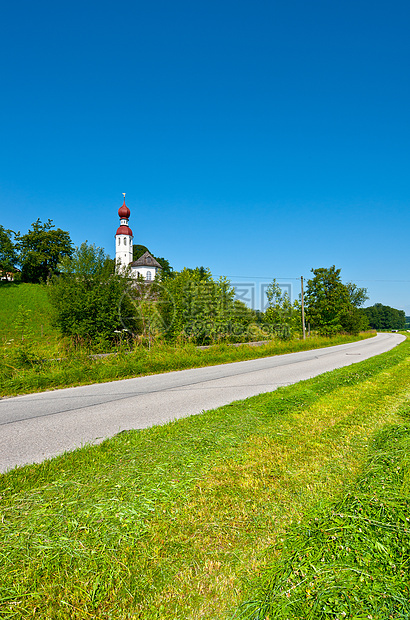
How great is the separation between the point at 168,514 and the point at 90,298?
12081 millimetres

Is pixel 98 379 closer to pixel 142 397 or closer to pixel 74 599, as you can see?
pixel 142 397

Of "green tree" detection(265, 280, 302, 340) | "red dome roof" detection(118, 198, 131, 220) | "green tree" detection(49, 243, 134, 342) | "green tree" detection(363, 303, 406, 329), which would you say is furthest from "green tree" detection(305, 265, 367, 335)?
"green tree" detection(363, 303, 406, 329)

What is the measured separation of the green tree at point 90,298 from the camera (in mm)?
13469

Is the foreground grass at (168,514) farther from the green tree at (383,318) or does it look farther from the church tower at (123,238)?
the green tree at (383,318)

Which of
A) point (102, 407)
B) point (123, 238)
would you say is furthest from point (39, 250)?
point (102, 407)

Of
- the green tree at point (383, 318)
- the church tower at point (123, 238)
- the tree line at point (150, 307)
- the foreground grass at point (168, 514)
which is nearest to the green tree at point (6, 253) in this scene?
the church tower at point (123, 238)

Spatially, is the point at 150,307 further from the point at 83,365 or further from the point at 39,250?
the point at 39,250

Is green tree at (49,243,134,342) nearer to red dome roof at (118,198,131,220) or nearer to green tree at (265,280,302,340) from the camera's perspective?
green tree at (265,280,302,340)

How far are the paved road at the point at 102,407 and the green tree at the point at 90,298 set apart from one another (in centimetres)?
472

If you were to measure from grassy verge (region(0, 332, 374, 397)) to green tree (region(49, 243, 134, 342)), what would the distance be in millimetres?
1963

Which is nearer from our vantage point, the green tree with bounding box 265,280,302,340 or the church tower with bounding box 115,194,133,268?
the green tree with bounding box 265,280,302,340

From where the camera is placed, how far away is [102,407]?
6.46 metres

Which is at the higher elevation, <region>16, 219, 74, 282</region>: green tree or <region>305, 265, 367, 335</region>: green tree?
<region>16, 219, 74, 282</region>: green tree

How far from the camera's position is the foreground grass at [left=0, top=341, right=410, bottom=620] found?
1.87m
